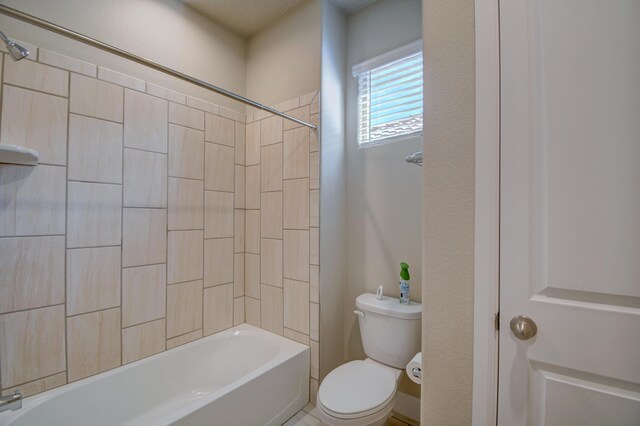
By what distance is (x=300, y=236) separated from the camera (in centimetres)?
187

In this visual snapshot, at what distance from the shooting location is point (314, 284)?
1.80 metres

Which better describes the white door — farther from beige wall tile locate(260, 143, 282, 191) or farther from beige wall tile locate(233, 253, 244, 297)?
beige wall tile locate(233, 253, 244, 297)


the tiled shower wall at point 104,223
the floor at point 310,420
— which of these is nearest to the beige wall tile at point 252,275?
the tiled shower wall at point 104,223

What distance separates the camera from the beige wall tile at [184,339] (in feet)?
5.66

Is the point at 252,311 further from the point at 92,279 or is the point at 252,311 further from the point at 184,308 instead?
the point at 92,279

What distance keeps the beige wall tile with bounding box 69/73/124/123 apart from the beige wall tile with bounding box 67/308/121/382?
1056 mm

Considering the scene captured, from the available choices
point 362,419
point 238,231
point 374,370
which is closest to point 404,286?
point 374,370

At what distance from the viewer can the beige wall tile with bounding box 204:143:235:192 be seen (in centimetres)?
193

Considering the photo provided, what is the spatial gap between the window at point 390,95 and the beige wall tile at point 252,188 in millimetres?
823

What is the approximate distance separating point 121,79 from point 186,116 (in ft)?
1.24

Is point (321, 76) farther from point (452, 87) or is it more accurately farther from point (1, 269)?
point (1, 269)

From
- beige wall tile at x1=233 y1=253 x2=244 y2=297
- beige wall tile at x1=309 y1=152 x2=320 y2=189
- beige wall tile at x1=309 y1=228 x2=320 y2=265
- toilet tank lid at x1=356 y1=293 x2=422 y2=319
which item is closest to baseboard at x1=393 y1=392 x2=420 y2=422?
toilet tank lid at x1=356 y1=293 x2=422 y2=319

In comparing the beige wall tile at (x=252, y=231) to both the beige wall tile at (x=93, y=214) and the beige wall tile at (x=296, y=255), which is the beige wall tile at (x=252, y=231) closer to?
the beige wall tile at (x=296, y=255)

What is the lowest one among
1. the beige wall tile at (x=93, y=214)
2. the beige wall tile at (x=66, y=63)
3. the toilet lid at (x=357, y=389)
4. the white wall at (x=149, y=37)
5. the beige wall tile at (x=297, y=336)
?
the toilet lid at (x=357, y=389)
